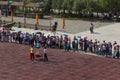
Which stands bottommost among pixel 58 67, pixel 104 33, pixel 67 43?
pixel 58 67

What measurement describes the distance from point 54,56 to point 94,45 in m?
3.74

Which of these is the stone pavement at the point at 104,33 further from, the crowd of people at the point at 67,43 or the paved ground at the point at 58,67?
the paved ground at the point at 58,67

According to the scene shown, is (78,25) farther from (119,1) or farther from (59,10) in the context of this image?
(59,10)

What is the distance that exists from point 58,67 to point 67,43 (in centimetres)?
593

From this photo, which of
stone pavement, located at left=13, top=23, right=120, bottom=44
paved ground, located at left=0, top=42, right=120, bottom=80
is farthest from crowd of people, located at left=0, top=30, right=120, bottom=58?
stone pavement, located at left=13, top=23, right=120, bottom=44

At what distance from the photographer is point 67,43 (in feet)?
103

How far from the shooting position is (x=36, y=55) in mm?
27094

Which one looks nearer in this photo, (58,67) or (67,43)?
(58,67)

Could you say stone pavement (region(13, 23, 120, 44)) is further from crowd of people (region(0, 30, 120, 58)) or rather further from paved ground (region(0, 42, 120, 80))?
paved ground (region(0, 42, 120, 80))

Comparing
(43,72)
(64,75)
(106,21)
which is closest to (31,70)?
(43,72)

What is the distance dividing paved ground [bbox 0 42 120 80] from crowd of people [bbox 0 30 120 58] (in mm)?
840

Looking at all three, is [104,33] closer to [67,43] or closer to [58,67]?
[67,43]

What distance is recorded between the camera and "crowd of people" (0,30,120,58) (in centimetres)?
2969

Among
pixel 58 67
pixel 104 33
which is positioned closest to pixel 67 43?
pixel 58 67
